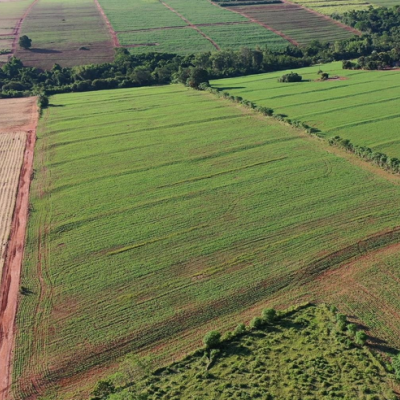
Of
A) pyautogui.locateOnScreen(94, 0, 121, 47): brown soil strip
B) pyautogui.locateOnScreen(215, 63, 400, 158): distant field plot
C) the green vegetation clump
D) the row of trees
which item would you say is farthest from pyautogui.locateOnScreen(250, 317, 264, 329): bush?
pyautogui.locateOnScreen(94, 0, 121, 47): brown soil strip

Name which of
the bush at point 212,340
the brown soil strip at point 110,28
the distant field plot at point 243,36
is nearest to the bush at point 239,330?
the bush at point 212,340

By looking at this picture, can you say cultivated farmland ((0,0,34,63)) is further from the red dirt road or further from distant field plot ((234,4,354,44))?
distant field plot ((234,4,354,44))

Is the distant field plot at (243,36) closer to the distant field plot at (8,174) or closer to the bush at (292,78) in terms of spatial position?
the bush at (292,78)

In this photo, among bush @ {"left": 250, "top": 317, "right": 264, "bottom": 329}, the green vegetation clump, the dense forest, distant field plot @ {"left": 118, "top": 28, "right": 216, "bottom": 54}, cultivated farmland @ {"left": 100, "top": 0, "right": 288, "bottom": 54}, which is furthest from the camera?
cultivated farmland @ {"left": 100, "top": 0, "right": 288, "bottom": 54}

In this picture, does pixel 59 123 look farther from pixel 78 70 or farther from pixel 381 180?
pixel 381 180

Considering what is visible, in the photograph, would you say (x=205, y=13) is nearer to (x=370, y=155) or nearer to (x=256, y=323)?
(x=370, y=155)

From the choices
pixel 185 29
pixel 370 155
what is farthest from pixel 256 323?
pixel 185 29
